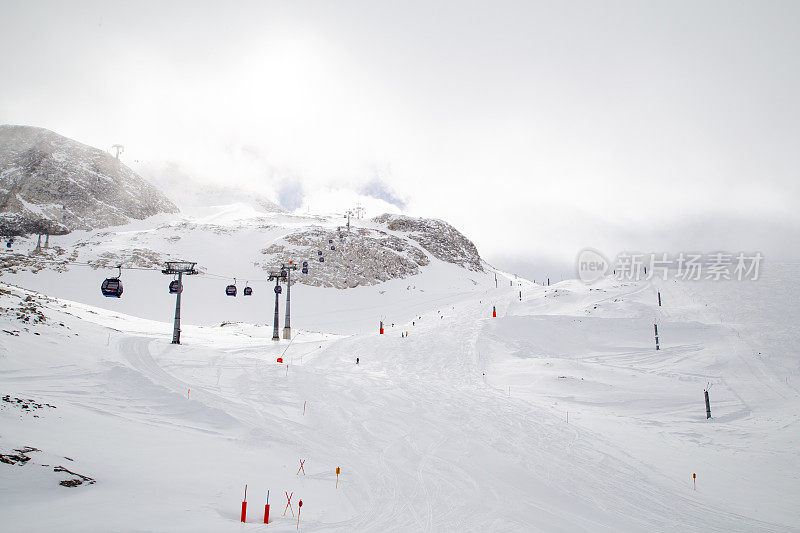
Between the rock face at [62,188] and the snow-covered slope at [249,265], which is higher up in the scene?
the rock face at [62,188]

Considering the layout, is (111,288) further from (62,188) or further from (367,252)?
(62,188)

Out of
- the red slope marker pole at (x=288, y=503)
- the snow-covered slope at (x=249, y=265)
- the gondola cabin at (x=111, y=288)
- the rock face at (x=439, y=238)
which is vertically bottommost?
the red slope marker pole at (x=288, y=503)

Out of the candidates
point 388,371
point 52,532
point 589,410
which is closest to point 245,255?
point 388,371

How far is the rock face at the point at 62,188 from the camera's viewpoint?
70062 millimetres

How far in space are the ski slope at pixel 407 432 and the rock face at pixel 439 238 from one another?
6147cm

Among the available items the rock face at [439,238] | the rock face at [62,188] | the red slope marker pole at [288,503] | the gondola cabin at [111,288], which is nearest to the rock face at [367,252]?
the rock face at [439,238]

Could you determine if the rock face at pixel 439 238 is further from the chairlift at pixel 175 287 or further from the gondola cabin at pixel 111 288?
the gondola cabin at pixel 111 288

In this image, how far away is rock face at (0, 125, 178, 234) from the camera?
230 ft

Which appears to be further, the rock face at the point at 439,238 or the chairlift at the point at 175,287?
the rock face at the point at 439,238

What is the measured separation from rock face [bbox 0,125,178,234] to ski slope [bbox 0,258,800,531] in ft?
214

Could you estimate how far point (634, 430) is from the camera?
14469 mm

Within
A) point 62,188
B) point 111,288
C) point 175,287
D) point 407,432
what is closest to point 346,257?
point 175,287

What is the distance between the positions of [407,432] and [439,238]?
8243 cm

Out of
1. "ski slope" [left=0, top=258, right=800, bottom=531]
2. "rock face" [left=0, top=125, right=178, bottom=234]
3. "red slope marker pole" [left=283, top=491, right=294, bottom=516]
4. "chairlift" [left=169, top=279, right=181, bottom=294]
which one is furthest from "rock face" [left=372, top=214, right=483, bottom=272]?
"red slope marker pole" [left=283, top=491, right=294, bottom=516]
